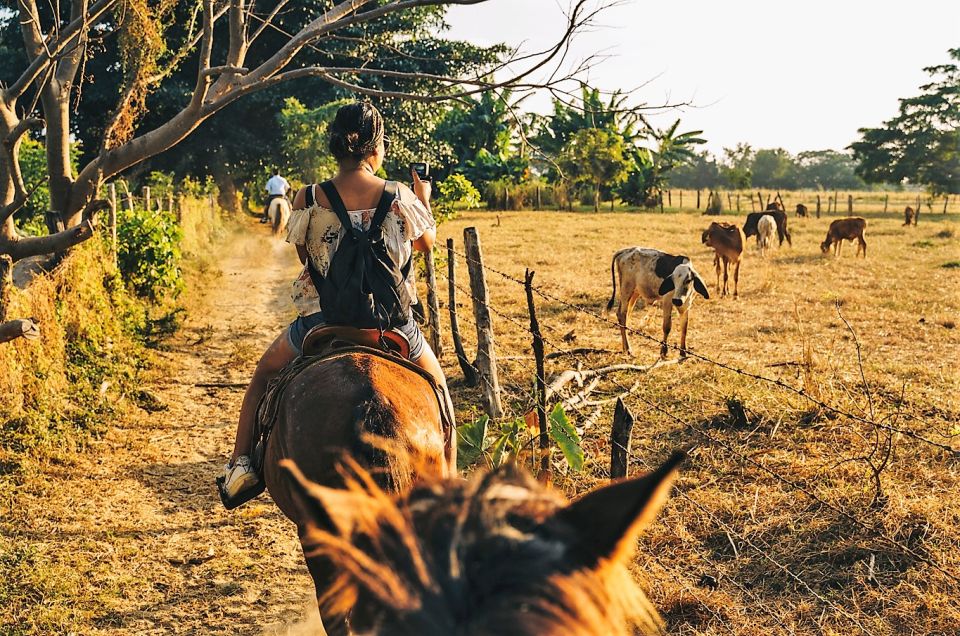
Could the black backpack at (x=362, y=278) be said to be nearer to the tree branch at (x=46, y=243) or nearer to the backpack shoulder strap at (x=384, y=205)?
the backpack shoulder strap at (x=384, y=205)

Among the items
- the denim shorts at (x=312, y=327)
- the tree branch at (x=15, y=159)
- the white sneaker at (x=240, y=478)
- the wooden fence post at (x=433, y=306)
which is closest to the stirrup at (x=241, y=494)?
the white sneaker at (x=240, y=478)

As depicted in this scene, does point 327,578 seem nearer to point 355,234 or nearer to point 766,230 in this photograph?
point 355,234

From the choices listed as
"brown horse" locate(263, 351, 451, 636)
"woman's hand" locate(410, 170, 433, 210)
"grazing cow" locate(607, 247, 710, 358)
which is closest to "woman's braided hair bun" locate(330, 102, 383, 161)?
"woman's hand" locate(410, 170, 433, 210)

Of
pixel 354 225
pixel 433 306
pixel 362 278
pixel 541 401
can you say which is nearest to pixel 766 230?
pixel 433 306

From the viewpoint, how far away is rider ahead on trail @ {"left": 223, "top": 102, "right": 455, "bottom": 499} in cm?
306

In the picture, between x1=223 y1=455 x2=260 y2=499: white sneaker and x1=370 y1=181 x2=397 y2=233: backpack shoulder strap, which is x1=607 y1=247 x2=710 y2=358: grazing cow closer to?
x1=370 y1=181 x2=397 y2=233: backpack shoulder strap

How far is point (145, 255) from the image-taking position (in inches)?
398

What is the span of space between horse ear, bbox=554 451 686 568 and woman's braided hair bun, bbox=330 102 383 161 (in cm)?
240

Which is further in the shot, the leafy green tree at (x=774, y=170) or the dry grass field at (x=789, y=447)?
the leafy green tree at (x=774, y=170)

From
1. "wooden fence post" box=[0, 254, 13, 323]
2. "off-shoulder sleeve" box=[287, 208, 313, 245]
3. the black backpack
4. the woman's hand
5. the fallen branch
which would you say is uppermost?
the woman's hand

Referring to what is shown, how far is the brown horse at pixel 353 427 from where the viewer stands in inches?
99.1

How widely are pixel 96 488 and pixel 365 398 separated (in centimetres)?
417

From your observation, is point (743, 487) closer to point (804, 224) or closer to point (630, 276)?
point (630, 276)

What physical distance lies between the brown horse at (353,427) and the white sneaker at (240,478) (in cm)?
32
